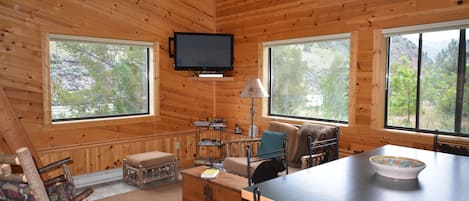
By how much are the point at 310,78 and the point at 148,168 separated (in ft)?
8.11

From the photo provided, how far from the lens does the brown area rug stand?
3.95 metres

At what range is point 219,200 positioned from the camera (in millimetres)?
3139

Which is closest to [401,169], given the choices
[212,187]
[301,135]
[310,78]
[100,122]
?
[212,187]

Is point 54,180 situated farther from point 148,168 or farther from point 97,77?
point 97,77

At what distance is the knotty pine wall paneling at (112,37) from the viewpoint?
3.95 m

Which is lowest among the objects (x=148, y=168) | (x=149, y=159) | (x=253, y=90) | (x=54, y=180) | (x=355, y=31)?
(x=148, y=168)

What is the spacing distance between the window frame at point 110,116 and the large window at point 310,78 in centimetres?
174

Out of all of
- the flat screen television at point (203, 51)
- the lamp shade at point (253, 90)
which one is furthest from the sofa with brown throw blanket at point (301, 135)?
the flat screen television at point (203, 51)

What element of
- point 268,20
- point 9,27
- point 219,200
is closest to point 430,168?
point 219,200

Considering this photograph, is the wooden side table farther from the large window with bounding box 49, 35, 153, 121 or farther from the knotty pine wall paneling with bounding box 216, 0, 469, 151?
the large window with bounding box 49, 35, 153, 121

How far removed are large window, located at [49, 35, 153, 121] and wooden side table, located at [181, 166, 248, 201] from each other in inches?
76.9

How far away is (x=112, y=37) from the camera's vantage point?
4621 mm

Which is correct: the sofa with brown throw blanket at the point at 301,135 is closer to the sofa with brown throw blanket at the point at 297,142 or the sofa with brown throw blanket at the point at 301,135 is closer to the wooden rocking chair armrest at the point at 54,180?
the sofa with brown throw blanket at the point at 297,142

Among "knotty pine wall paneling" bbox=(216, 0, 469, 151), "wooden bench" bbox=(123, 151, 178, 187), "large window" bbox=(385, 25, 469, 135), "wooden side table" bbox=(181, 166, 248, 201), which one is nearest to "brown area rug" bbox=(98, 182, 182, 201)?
"wooden bench" bbox=(123, 151, 178, 187)
